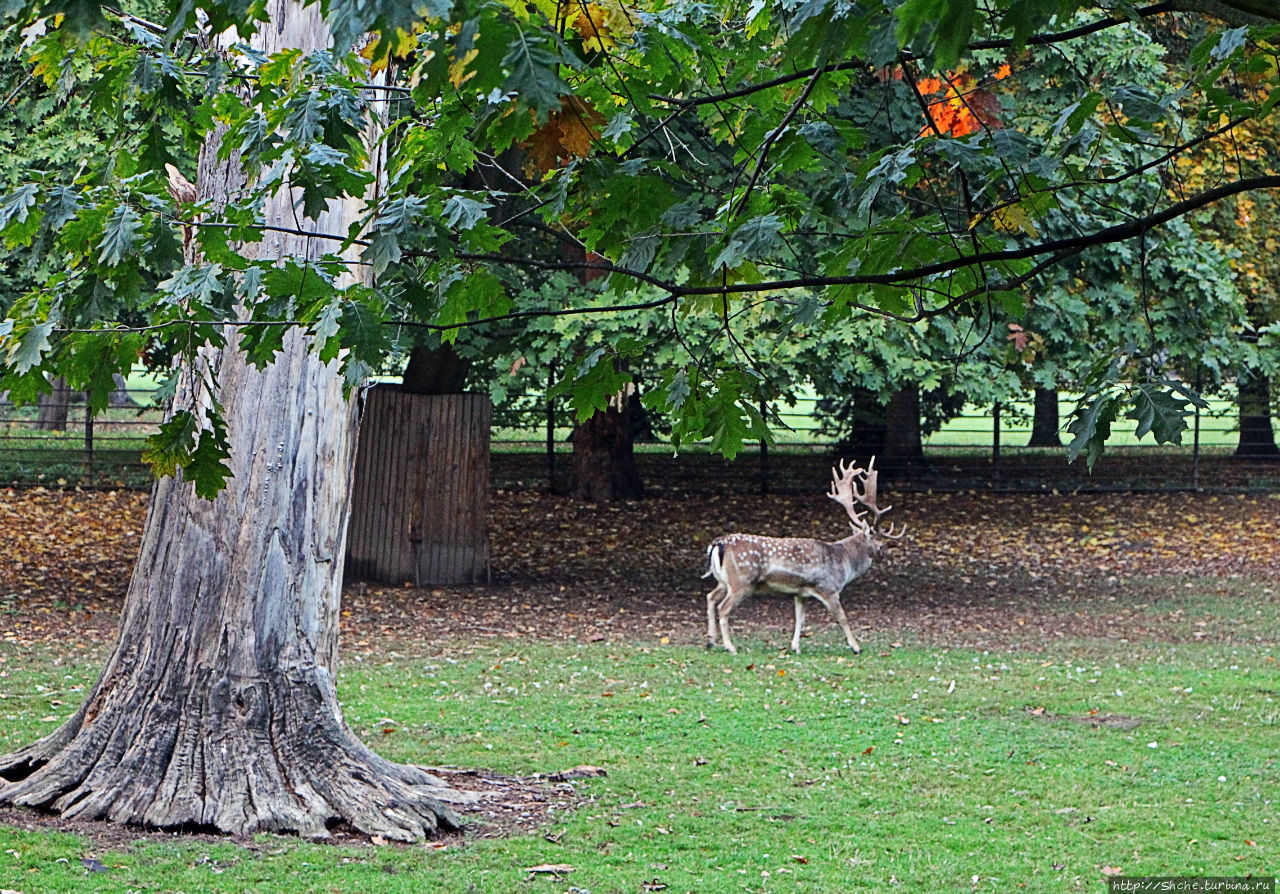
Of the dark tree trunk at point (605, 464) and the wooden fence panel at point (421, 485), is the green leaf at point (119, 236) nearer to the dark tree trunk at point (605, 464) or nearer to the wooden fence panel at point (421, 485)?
the wooden fence panel at point (421, 485)

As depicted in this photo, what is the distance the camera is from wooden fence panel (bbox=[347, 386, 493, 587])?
44.9 ft

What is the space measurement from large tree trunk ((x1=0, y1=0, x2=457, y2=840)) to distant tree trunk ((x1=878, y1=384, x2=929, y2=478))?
1577 cm

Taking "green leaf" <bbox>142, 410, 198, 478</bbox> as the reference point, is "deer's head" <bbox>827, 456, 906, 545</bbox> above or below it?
below

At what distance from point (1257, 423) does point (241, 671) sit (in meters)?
22.3

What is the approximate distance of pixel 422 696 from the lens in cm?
966

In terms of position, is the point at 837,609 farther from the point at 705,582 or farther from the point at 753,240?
the point at 753,240

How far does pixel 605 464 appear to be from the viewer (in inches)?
749

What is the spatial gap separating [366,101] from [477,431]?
9.83 m

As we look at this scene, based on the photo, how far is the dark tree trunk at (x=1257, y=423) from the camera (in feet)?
73.4

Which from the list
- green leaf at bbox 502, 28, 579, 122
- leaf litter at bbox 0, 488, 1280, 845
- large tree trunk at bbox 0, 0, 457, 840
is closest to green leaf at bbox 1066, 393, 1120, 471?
green leaf at bbox 502, 28, 579, 122

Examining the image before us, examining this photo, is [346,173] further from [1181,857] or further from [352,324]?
[1181,857]

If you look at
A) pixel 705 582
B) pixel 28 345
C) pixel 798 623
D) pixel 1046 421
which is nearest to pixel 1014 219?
pixel 28 345

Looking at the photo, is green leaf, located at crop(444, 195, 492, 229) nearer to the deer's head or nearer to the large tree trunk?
the large tree trunk

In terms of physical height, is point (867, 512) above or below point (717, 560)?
above
